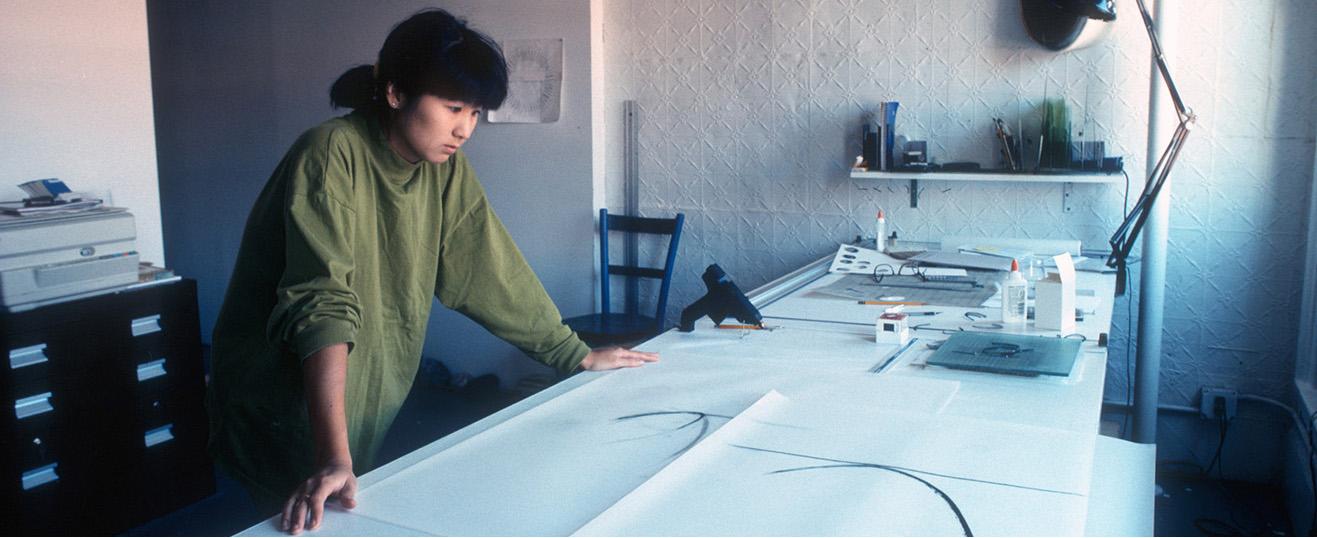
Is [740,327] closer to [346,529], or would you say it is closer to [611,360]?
[611,360]

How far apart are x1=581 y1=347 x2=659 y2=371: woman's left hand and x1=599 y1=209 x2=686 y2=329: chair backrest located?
1.96m

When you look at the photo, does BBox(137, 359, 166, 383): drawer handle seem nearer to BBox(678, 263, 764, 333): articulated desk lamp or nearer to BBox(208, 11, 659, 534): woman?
BBox(208, 11, 659, 534): woman

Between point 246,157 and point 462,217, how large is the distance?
348cm

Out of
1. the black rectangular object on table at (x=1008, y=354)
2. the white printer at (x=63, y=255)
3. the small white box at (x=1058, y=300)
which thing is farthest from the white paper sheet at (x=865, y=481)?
the white printer at (x=63, y=255)

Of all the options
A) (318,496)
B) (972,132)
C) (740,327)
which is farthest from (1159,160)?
(318,496)

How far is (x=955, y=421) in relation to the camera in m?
1.48

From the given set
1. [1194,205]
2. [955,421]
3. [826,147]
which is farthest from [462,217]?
[1194,205]

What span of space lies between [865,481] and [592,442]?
38 cm

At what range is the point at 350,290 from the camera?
4.59ft

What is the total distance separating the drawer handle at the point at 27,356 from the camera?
2.54m

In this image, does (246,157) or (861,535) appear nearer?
(861,535)

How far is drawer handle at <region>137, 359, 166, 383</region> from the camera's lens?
9.35 ft

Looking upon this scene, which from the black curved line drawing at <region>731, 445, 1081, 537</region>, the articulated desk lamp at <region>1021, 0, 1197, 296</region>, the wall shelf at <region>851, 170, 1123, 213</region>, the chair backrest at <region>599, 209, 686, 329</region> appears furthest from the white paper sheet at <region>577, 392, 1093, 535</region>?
the chair backrest at <region>599, 209, 686, 329</region>

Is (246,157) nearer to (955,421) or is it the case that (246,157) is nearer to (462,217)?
(462,217)
